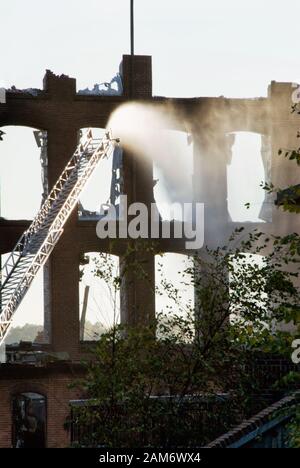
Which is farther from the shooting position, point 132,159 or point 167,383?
point 132,159

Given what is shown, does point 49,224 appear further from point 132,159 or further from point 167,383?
point 167,383

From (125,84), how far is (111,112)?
1154mm

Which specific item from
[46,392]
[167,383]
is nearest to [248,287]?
[167,383]

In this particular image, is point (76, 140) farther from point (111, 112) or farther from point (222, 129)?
point (222, 129)

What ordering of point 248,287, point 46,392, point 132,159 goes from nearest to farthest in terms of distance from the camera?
1. point 248,287
2. point 46,392
3. point 132,159

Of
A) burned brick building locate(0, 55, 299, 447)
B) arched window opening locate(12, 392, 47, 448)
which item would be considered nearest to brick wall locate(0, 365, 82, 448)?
arched window opening locate(12, 392, 47, 448)

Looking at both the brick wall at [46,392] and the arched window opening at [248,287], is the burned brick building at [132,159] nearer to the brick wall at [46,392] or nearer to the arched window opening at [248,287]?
the brick wall at [46,392]

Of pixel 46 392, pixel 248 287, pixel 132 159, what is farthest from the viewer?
pixel 132 159

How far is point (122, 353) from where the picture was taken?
17.5 meters

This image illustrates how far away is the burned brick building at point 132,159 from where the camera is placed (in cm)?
3503

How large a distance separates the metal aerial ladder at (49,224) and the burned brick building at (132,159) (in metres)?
0.74

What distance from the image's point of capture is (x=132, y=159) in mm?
36594

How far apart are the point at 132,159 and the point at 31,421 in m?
9.79

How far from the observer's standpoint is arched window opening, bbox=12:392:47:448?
31.1m
